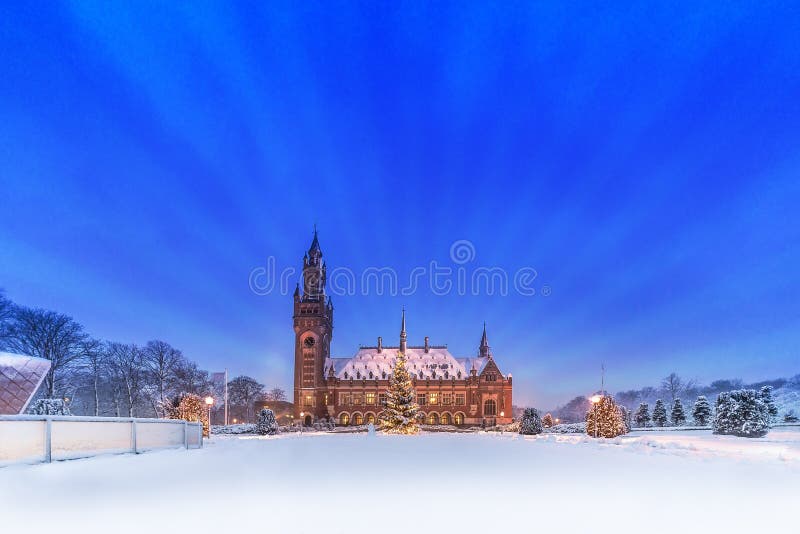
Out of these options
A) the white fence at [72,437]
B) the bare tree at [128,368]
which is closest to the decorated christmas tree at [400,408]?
the bare tree at [128,368]

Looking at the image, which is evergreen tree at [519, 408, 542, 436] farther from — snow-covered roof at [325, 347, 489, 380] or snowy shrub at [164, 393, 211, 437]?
snow-covered roof at [325, 347, 489, 380]

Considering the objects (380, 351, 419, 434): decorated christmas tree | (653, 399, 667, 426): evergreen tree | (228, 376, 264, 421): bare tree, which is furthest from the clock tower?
(653, 399, 667, 426): evergreen tree

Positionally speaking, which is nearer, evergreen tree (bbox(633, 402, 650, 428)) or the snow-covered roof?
evergreen tree (bbox(633, 402, 650, 428))

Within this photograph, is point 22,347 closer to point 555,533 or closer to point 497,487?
point 497,487

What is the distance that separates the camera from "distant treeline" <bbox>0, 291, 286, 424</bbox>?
45884 millimetres

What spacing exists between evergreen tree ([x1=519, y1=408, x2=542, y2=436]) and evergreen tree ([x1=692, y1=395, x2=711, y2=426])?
114 ft

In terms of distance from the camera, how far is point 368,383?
293 feet

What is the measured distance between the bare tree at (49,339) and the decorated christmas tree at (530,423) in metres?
37.7

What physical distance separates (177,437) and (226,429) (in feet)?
126

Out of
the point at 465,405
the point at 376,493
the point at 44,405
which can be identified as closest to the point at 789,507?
the point at 376,493

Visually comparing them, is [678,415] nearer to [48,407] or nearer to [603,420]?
[603,420]

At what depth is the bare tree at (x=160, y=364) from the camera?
60.5 m

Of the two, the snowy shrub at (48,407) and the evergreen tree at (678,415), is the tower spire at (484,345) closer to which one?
the evergreen tree at (678,415)

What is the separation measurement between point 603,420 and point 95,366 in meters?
42.2
